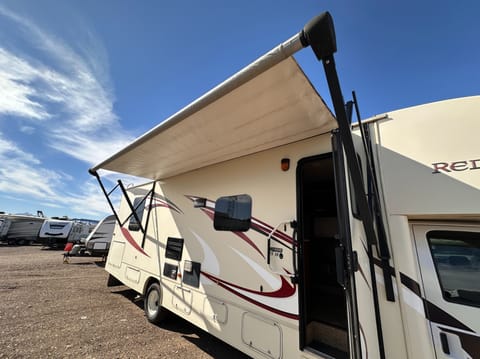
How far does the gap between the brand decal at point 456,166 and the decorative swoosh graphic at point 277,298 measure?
1593 millimetres

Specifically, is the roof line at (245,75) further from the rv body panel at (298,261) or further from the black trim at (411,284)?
the black trim at (411,284)

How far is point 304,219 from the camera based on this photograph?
8.38 feet

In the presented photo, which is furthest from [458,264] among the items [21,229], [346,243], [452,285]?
[21,229]

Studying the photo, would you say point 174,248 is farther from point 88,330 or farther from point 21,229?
point 21,229

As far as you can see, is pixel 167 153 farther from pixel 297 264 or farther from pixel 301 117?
A: pixel 297 264

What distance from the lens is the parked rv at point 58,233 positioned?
1739 centimetres

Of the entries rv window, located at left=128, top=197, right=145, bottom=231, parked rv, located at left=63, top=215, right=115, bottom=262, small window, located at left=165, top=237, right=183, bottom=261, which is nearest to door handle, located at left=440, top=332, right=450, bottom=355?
small window, located at left=165, top=237, right=183, bottom=261

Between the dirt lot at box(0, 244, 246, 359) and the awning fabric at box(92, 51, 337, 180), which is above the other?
the awning fabric at box(92, 51, 337, 180)

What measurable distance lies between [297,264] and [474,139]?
5.64 ft

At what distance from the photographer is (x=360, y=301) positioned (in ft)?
4.86

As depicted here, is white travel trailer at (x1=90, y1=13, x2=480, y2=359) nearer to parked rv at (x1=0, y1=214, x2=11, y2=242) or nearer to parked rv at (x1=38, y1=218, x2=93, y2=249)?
parked rv at (x1=38, y1=218, x2=93, y2=249)

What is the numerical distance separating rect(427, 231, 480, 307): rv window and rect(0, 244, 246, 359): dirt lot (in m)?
2.83

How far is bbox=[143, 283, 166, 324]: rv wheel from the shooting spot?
12.8 feet

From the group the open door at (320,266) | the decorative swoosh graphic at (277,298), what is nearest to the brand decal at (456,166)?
the open door at (320,266)
